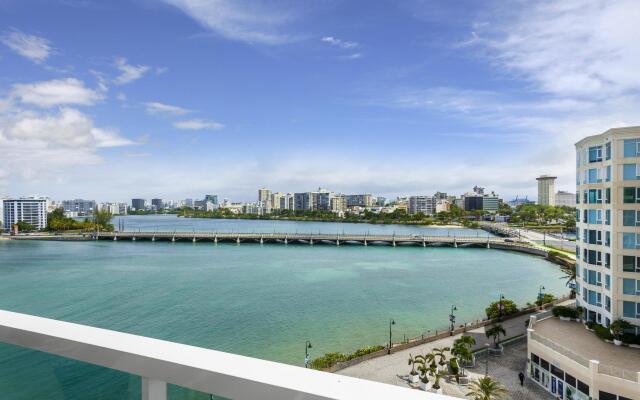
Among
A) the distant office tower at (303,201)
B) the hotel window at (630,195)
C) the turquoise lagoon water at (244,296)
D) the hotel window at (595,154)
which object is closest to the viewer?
the turquoise lagoon water at (244,296)

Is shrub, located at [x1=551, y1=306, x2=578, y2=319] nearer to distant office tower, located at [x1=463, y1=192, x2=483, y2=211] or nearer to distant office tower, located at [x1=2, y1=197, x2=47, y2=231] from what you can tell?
distant office tower, located at [x1=2, y1=197, x2=47, y2=231]

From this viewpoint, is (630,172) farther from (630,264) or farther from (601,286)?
(601,286)

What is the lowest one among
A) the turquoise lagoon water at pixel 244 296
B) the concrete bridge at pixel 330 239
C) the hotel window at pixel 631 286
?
the turquoise lagoon water at pixel 244 296

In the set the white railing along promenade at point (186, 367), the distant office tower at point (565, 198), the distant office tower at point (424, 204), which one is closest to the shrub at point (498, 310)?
the white railing along promenade at point (186, 367)

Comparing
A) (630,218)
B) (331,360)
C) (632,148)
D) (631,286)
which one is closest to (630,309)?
(631,286)

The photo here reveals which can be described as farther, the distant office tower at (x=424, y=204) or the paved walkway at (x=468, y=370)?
the distant office tower at (x=424, y=204)

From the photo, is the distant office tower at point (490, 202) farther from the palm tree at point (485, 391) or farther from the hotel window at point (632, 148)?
the palm tree at point (485, 391)
